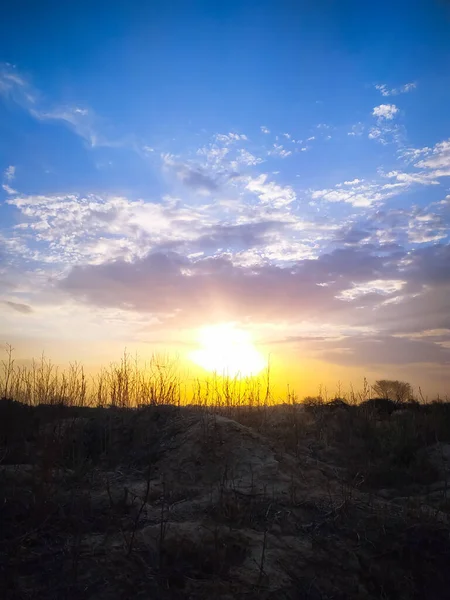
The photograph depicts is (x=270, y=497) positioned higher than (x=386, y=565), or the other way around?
(x=270, y=497)

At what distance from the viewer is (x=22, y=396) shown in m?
14.7

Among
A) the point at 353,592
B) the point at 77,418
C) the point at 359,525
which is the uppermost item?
the point at 77,418

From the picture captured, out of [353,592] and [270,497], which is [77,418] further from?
[353,592]

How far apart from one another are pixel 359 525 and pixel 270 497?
1.13 m

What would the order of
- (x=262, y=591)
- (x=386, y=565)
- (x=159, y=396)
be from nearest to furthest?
(x=262, y=591) < (x=386, y=565) < (x=159, y=396)

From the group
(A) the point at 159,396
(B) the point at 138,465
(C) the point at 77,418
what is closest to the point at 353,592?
(B) the point at 138,465

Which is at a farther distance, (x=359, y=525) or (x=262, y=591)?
(x=359, y=525)

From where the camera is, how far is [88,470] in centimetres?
649

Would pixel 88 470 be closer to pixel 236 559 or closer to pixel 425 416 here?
pixel 236 559

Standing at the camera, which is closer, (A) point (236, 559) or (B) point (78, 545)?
(B) point (78, 545)

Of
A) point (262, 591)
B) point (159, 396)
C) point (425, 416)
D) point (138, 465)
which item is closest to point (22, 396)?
point (159, 396)

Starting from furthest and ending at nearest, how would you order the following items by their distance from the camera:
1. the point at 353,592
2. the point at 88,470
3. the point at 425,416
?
the point at 425,416 → the point at 88,470 → the point at 353,592

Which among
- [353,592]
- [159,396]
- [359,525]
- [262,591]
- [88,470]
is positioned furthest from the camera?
[159,396]

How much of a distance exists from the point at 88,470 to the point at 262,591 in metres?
3.81
